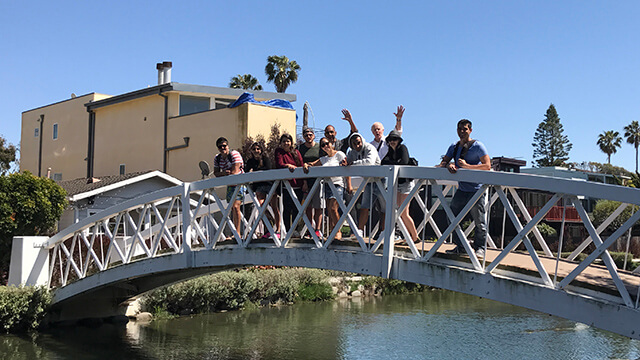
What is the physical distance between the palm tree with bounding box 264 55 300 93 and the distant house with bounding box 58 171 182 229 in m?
20.2

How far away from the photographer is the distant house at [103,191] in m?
24.0

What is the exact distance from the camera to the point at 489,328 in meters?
19.2

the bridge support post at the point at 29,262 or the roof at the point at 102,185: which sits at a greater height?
the roof at the point at 102,185

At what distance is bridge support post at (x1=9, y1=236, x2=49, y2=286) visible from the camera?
16594 mm

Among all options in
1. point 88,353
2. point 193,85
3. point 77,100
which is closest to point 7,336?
point 88,353

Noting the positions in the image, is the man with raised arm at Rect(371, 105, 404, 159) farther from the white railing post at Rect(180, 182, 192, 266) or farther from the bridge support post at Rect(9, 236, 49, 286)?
the bridge support post at Rect(9, 236, 49, 286)

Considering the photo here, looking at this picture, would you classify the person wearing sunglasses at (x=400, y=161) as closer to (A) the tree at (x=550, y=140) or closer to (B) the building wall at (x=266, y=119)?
(B) the building wall at (x=266, y=119)

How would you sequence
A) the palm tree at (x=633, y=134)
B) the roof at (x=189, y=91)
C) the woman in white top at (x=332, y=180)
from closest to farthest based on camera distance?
the woman in white top at (x=332, y=180), the roof at (x=189, y=91), the palm tree at (x=633, y=134)

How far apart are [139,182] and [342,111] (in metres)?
16.0

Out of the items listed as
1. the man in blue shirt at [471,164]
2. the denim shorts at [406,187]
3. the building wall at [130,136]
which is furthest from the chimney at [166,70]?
the man in blue shirt at [471,164]

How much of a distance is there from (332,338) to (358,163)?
8123mm

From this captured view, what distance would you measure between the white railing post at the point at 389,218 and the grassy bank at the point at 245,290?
1116cm

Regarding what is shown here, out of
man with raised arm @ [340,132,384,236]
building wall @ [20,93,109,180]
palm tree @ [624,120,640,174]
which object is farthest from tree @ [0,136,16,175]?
palm tree @ [624,120,640,174]

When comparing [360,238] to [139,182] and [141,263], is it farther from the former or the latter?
[139,182]
